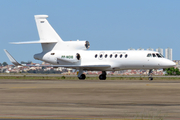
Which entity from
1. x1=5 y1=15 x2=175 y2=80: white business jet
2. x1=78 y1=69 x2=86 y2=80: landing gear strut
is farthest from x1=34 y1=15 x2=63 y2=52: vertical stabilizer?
x1=78 y1=69 x2=86 y2=80: landing gear strut

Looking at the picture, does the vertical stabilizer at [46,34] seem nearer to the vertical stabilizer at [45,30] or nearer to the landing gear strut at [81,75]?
the vertical stabilizer at [45,30]

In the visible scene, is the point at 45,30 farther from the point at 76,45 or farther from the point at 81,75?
the point at 81,75

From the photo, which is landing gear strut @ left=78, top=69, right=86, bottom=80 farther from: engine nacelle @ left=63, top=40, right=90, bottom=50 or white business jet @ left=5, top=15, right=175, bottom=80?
engine nacelle @ left=63, top=40, right=90, bottom=50

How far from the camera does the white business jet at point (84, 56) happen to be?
4394 centimetres

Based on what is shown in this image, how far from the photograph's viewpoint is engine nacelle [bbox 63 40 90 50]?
Answer: 4953 centimetres

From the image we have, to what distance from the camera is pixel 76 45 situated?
1961 inches

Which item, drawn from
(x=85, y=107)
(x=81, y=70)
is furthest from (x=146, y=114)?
(x=81, y=70)

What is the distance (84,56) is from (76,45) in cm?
237

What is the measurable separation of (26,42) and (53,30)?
4.72 m

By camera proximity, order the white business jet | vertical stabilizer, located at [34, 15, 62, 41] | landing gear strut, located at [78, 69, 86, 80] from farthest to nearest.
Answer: vertical stabilizer, located at [34, 15, 62, 41] < landing gear strut, located at [78, 69, 86, 80] < the white business jet

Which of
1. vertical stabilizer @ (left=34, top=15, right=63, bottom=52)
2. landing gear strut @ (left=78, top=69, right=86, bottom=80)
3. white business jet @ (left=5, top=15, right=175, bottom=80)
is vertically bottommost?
landing gear strut @ (left=78, top=69, right=86, bottom=80)

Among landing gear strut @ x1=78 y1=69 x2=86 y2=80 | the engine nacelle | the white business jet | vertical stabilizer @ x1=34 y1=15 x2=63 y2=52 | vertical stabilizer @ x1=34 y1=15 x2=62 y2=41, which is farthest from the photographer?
vertical stabilizer @ x1=34 y1=15 x2=62 y2=41

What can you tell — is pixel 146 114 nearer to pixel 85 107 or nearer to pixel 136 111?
pixel 136 111

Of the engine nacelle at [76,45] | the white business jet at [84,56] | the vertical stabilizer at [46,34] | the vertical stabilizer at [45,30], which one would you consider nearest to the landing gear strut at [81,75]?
the white business jet at [84,56]
